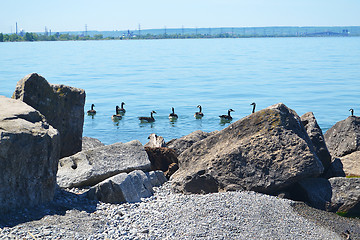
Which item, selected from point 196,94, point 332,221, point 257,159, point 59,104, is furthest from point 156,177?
point 196,94

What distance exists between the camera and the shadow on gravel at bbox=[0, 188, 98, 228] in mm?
7593

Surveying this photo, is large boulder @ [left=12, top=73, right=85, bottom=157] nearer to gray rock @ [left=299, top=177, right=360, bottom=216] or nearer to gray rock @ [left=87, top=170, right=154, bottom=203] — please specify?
gray rock @ [left=87, top=170, right=154, bottom=203]

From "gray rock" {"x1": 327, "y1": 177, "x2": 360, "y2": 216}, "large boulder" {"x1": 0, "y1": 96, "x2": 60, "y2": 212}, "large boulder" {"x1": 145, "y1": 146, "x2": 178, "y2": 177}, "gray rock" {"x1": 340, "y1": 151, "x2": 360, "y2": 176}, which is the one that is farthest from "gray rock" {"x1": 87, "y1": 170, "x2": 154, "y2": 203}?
"gray rock" {"x1": 340, "y1": 151, "x2": 360, "y2": 176}

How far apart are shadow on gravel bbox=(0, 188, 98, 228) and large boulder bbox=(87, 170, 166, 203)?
0.75 ft

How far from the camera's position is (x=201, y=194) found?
32.8ft

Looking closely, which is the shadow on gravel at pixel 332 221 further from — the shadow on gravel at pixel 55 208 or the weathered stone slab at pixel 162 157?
the shadow on gravel at pixel 55 208

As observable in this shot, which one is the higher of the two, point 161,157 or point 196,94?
point 161,157

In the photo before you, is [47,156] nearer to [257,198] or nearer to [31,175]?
[31,175]

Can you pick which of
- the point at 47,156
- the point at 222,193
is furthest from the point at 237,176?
the point at 47,156

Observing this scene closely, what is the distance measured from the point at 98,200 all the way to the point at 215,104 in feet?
86.6

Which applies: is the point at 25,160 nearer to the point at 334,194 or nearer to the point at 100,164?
the point at 100,164

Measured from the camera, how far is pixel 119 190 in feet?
30.2

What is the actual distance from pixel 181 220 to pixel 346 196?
3939mm

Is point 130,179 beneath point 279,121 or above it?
beneath
